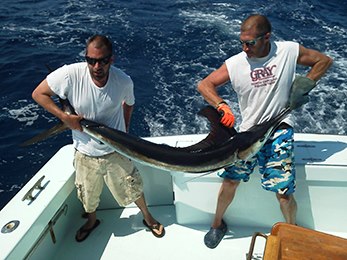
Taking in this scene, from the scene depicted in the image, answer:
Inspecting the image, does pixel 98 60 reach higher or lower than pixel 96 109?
higher

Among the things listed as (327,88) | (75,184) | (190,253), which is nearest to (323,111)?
(327,88)

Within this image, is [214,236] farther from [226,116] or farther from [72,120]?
[72,120]

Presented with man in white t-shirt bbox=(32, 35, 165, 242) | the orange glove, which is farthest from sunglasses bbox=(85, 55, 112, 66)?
the orange glove

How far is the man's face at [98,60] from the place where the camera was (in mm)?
2363

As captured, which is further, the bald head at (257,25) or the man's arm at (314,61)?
the man's arm at (314,61)

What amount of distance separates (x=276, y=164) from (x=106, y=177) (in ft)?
3.85

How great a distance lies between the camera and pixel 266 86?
2523 millimetres

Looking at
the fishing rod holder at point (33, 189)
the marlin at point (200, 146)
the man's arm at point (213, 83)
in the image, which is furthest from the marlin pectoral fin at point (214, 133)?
the fishing rod holder at point (33, 189)

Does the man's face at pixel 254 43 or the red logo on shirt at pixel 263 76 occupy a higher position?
the man's face at pixel 254 43

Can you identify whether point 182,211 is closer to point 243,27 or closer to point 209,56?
point 243,27

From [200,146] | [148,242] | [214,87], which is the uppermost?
[214,87]

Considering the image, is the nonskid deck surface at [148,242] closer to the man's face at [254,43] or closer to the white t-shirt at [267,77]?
the white t-shirt at [267,77]

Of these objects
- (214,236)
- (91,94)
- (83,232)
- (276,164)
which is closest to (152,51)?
(83,232)

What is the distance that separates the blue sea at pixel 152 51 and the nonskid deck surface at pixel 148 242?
2.09 meters
